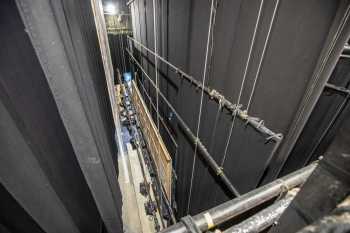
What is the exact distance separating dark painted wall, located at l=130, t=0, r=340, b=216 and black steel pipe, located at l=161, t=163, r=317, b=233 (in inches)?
10.4

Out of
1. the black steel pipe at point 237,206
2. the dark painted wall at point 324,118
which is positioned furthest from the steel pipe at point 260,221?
the dark painted wall at point 324,118

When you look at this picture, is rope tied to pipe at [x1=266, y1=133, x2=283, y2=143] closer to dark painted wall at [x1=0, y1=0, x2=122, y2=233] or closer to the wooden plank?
dark painted wall at [x1=0, y1=0, x2=122, y2=233]

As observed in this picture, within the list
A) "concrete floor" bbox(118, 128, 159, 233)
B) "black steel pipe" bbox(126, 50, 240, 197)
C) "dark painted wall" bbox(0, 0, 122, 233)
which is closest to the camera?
"dark painted wall" bbox(0, 0, 122, 233)

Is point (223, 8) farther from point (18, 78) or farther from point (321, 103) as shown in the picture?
point (18, 78)

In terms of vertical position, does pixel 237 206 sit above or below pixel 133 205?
above

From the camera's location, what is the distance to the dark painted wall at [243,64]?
701 millimetres

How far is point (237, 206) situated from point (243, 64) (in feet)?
2.82

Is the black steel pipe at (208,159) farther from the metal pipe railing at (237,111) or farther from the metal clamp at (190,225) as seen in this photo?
the metal clamp at (190,225)

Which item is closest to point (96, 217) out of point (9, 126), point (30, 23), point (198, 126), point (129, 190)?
point (9, 126)

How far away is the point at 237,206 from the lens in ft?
2.04

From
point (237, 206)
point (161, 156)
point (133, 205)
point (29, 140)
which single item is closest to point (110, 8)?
point (161, 156)

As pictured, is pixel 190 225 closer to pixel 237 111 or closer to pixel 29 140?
pixel 29 140

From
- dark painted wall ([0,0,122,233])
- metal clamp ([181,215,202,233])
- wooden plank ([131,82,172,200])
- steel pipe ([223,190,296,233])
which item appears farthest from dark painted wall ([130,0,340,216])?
dark painted wall ([0,0,122,233])

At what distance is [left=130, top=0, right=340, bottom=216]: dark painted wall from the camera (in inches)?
27.6
